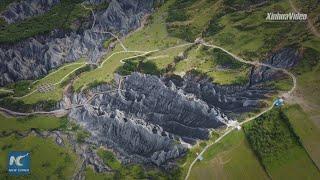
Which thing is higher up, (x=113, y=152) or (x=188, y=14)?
(x=188, y=14)

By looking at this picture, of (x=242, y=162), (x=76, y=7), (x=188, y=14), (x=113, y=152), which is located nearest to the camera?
(x=242, y=162)

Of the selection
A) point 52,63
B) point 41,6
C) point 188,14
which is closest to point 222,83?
point 188,14

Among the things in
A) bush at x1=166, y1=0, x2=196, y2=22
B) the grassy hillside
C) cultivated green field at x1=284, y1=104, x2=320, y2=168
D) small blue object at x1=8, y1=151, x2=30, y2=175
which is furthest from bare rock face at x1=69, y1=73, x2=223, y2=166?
bush at x1=166, y1=0, x2=196, y2=22

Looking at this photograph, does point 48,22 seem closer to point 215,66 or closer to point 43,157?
point 43,157

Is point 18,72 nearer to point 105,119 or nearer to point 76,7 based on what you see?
point 76,7

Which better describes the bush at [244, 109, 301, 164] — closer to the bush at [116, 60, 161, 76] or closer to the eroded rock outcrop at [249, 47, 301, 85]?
the eroded rock outcrop at [249, 47, 301, 85]

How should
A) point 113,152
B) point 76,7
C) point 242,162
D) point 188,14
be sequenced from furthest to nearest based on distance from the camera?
point 76,7 → point 188,14 → point 113,152 → point 242,162

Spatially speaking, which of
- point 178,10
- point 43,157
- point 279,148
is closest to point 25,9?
point 178,10
